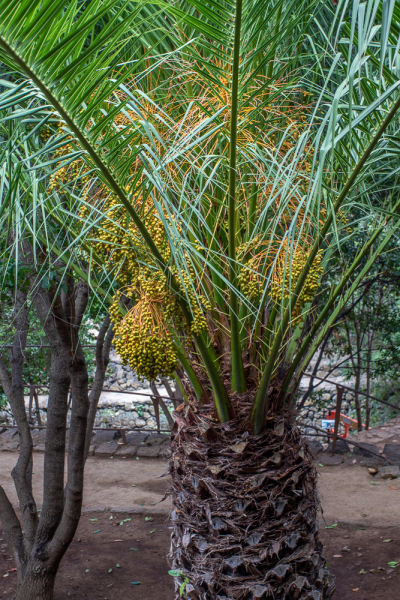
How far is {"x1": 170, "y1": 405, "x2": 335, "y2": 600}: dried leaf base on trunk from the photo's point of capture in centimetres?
242

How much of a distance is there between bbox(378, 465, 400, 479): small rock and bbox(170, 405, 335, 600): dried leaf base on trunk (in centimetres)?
403

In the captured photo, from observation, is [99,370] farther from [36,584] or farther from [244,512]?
[244,512]

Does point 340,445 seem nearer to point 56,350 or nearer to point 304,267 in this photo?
point 56,350

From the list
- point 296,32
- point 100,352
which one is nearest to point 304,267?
point 296,32

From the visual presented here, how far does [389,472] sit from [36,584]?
4.45 meters

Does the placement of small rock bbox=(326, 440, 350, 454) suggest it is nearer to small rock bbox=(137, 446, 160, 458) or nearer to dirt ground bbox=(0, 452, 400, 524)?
dirt ground bbox=(0, 452, 400, 524)

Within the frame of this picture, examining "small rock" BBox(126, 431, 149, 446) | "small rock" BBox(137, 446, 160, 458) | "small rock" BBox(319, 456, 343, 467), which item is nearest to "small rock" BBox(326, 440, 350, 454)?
"small rock" BBox(319, 456, 343, 467)

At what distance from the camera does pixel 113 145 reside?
1.65m

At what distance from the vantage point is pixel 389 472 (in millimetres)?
6211

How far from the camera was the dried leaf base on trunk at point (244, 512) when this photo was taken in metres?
2.42

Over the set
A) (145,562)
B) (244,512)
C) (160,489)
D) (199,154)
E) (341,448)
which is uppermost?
(199,154)

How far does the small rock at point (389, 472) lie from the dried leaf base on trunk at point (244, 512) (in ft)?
13.2

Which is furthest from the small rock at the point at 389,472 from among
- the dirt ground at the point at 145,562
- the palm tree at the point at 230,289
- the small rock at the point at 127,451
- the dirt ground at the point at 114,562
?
the palm tree at the point at 230,289

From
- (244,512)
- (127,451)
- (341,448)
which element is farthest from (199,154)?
(127,451)
